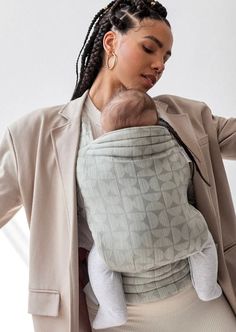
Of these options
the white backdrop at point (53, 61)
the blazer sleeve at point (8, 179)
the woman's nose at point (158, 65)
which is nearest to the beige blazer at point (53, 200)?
the blazer sleeve at point (8, 179)

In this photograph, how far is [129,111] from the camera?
87 cm

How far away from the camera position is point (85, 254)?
1048 mm

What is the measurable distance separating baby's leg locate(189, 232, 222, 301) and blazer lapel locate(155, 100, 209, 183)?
18 centimetres

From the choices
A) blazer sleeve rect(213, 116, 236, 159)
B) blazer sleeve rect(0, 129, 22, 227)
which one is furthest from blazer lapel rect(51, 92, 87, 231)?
blazer sleeve rect(213, 116, 236, 159)

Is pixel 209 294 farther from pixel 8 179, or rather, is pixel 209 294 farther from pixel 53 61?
pixel 53 61

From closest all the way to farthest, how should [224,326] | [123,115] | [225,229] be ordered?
[123,115]
[224,326]
[225,229]

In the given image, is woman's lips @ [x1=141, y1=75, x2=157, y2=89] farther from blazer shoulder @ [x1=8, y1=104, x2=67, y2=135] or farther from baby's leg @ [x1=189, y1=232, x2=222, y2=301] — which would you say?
baby's leg @ [x1=189, y1=232, x2=222, y2=301]

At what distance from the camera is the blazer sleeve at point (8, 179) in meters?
1.02

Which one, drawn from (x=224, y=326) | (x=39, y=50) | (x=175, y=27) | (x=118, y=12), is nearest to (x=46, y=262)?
(x=224, y=326)

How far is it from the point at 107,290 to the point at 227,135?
0.50 meters

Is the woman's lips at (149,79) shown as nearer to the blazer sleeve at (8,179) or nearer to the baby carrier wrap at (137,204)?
the baby carrier wrap at (137,204)

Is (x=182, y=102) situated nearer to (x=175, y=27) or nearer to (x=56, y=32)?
(x=175, y=27)

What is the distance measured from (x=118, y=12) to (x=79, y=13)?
0.50m

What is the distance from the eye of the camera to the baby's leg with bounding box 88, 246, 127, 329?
0.91 meters
